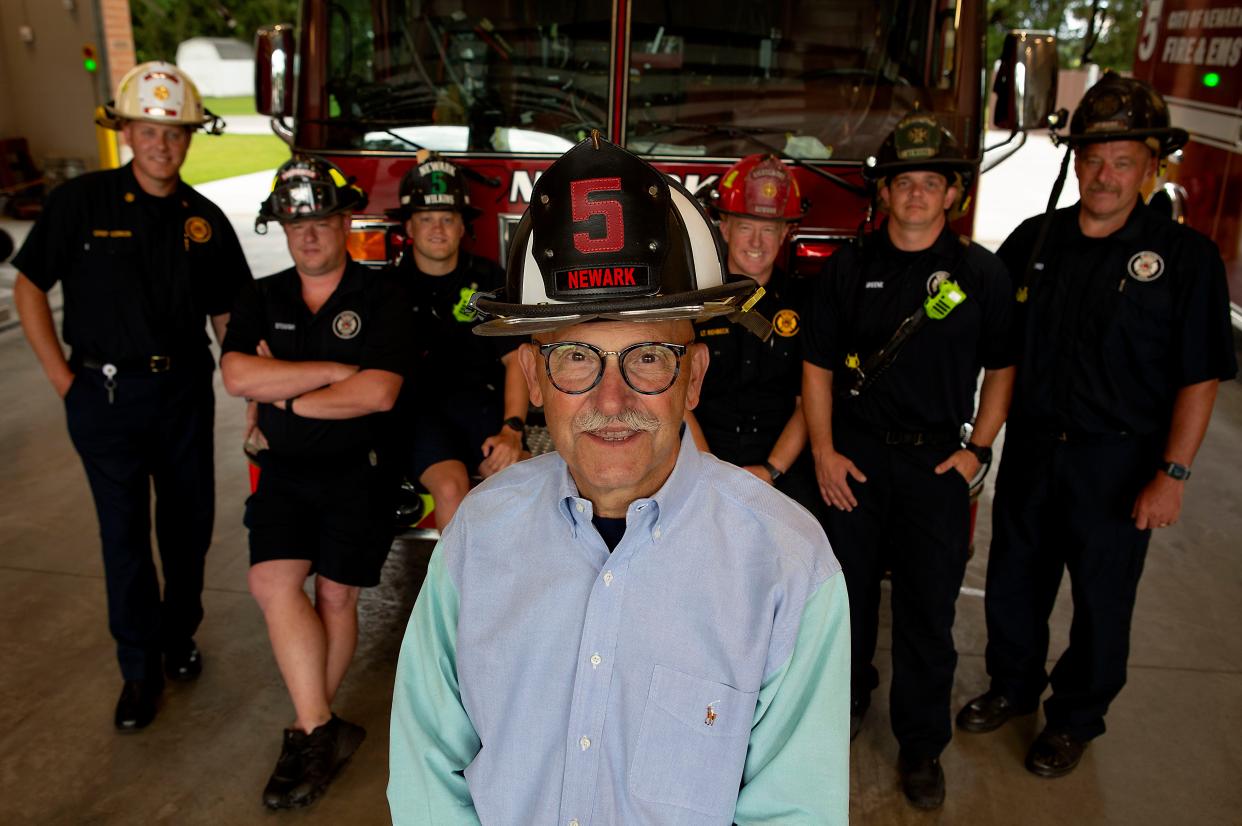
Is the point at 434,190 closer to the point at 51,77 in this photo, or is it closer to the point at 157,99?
the point at 157,99

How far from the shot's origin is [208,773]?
3.50 metres

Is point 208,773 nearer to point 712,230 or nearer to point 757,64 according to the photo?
point 712,230

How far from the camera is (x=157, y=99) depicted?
3773mm

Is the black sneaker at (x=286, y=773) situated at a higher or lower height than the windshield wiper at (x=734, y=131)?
lower

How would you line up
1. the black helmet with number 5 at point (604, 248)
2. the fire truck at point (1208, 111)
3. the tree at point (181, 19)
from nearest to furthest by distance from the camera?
the black helmet with number 5 at point (604, 248) → the fire truck at point (1208, 111) → the tree at point (181, 19)

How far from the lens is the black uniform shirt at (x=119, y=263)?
3.68 metres

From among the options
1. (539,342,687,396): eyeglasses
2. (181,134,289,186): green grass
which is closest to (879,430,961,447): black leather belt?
(539,342,687,396): eyeglasses

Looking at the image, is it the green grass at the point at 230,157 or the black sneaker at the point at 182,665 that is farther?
the green grass at the point at 230,157

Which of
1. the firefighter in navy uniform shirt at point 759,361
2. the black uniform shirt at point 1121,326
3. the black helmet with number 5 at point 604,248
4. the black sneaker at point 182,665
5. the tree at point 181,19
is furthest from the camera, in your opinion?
the tree at point 181,19

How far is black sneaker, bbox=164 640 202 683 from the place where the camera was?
13.2 ft

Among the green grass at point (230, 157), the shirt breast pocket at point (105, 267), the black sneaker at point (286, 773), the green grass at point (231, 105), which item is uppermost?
the shirt breast pocket at point (105, 267)

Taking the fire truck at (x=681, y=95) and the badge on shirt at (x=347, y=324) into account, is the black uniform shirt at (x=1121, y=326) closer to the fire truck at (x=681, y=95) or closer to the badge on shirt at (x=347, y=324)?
the fire truck at (x=681, y=95)

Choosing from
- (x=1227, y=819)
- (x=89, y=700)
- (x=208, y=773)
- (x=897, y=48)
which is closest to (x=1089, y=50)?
(x=897, y=48)

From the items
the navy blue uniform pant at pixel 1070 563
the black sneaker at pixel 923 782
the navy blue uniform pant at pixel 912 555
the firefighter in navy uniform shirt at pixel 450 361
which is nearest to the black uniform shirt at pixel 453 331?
the firefighter in navy uniform shirt at pixel 450 361
